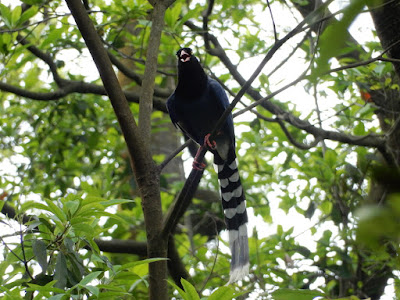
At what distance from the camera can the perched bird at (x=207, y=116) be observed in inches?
146

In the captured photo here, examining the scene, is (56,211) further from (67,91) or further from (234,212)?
(67,91)

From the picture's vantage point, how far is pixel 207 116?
3775 millimetres

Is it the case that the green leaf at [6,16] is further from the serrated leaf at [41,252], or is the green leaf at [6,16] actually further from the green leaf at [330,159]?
the green leaf at [330,159]

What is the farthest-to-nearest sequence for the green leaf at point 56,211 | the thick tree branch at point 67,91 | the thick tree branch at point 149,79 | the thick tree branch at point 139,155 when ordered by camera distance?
the thick tree branch at point 67,91 < the thick tree branch at point 149,79 < the thick tree branch at point 139,155 < the green leaf at point 56,211

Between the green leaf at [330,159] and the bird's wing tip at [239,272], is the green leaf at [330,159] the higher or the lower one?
the higher one

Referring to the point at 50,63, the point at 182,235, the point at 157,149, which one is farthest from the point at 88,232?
the point at 157,149

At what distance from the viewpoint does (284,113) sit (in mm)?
3857

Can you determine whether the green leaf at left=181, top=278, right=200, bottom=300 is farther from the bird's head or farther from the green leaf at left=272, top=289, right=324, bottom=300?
the bird's head

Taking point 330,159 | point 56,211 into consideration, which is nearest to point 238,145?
point 330,159

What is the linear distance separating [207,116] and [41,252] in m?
2.22

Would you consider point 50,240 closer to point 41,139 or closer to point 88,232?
point 88,232

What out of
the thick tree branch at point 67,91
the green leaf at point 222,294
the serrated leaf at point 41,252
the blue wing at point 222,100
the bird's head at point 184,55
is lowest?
the green leaf at point 222,294

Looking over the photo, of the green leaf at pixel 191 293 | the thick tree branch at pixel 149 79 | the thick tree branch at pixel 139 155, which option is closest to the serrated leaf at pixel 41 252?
the green leaf at pixel 191 293

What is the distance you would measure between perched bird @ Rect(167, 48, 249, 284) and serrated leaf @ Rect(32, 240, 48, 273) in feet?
6.45
